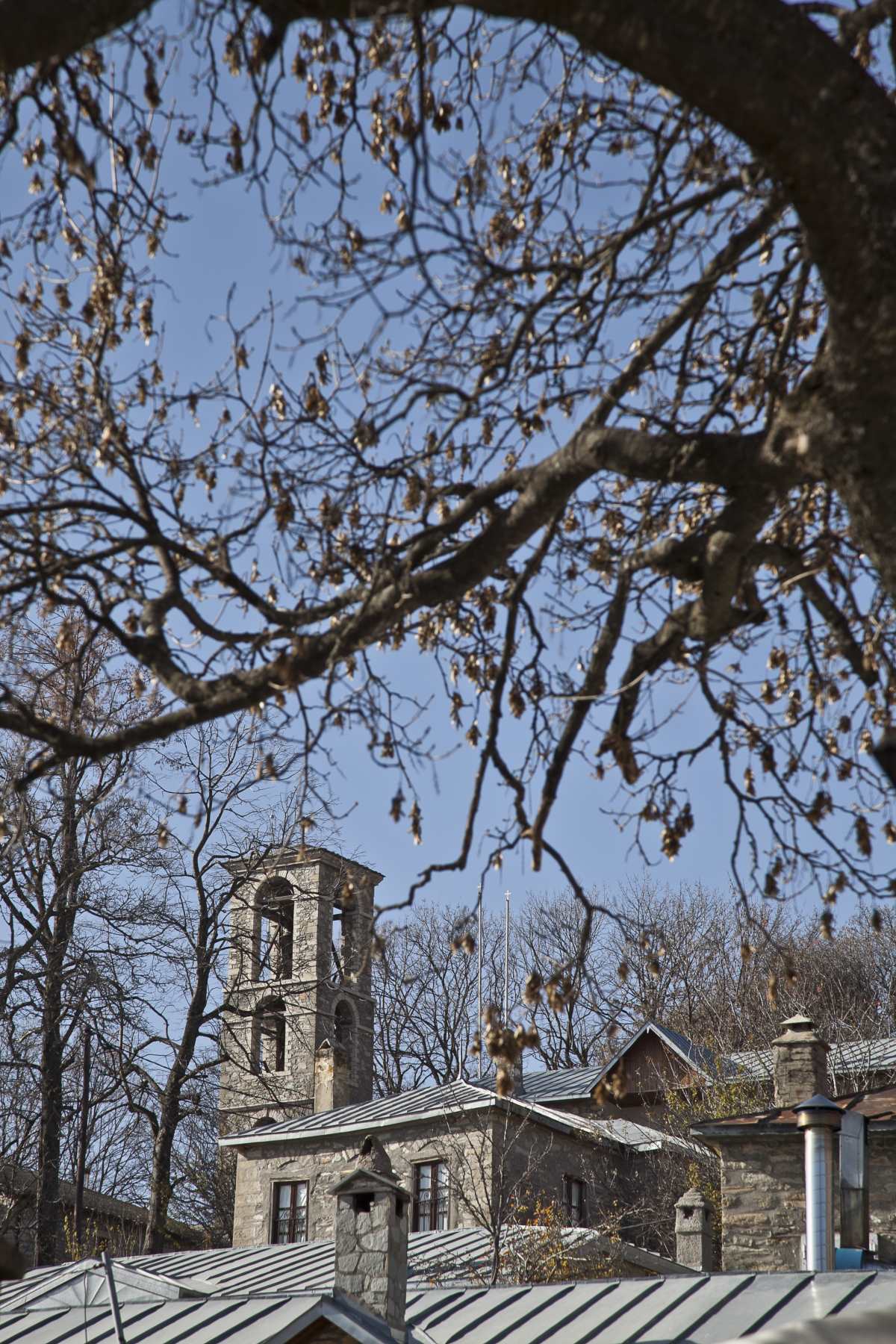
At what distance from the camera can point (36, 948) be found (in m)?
24.2

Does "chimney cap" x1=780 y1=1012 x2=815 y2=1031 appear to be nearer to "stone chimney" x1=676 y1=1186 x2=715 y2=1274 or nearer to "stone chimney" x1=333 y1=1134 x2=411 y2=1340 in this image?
"stone chimney" x1=676 y1=1186 x2=715 y2=1274

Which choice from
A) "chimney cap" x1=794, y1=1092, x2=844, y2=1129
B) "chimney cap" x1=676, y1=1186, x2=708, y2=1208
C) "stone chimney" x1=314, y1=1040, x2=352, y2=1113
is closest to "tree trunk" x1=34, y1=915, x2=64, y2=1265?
"stone chimney" x1=314, y1=1040, x2=352, y2=1113

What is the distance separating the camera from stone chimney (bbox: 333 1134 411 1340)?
11523 millimetres

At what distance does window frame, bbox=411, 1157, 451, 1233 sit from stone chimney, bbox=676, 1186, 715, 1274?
6539mm

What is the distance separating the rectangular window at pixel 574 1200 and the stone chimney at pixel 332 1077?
21.7 ft

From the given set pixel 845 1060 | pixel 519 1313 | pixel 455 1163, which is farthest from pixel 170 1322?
pixel 845 1060

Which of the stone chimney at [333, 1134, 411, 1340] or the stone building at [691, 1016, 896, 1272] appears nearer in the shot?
the stone chimney at [333, 1134, 411, 1340]

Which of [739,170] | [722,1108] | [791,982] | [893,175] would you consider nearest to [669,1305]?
[791,982]

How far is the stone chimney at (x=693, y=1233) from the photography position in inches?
757

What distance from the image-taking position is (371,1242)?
38.2 ft

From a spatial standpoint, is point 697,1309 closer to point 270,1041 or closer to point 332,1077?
point 332,1077

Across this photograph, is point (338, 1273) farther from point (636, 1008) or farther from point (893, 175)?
point (636, 1008)

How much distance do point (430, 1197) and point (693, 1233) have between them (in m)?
7.59

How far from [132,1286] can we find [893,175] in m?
12.0
